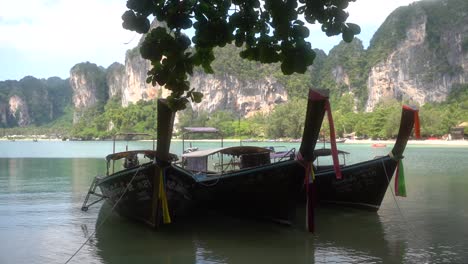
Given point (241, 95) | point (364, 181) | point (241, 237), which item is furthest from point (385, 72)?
point (241, 237)

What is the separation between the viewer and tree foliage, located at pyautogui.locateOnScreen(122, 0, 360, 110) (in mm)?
3959

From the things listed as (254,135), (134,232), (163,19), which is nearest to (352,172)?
(134,232)

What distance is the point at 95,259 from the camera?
8312mm

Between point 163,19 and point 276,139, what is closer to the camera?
point 163,19

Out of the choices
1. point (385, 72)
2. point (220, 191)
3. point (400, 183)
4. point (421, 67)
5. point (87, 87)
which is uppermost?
point (87, 87)

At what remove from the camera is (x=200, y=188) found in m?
10.2

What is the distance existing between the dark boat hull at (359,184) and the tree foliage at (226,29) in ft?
25.9

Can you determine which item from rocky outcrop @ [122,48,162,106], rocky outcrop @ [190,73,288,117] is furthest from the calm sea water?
rocky outcrop @ [122,48,162,106]

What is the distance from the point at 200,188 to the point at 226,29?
6.57 metres

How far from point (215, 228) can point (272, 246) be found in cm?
212

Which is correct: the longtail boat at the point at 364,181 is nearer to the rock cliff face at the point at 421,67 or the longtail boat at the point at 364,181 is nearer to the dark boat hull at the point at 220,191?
the dark boat hull at the point at 220,191

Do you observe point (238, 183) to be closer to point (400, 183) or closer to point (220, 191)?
point (220, 191)

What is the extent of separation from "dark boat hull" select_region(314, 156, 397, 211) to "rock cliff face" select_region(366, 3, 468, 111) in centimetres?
10167

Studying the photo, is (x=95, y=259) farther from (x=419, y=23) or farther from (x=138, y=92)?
(x=138, y=92)
